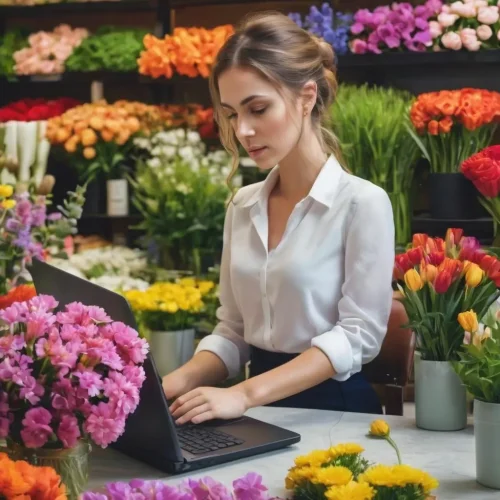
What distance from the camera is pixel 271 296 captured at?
1.86 meters

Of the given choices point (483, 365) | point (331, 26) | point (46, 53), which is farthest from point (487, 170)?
point (46, 53)

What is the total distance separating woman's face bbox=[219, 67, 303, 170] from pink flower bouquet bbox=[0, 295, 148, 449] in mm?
786

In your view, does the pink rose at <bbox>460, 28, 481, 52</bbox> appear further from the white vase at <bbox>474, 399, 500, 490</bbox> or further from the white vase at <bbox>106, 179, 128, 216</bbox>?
the white vase at <bbox>474, 399, 500, 490</bbox>

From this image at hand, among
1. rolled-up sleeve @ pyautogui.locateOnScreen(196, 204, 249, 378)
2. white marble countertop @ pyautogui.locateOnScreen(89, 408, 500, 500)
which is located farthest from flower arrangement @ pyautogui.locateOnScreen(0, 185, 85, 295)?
white marble countertop @ pyautogui.locateOnScreen(89, 408, 500, 500)

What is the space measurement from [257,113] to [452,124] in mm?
1481

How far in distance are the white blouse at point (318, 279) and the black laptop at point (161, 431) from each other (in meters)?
0.32

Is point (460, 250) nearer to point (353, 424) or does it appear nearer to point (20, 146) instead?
point (353, 424)

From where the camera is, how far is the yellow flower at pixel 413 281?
1.45 metres

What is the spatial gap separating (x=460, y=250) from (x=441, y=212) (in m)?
1.69

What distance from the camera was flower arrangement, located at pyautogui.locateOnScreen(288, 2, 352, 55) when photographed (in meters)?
3.54

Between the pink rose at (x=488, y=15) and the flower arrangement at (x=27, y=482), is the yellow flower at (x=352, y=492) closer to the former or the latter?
the flower arrangement at (x=27, y=482)

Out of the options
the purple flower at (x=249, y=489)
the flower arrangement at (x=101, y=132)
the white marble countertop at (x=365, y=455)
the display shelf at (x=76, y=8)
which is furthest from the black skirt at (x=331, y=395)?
the display shelf at (x=76, y=8)

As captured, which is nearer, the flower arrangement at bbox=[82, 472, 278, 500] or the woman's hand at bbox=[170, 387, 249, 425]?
the flower arrangement at bbox=[82, 472, 278, 500]

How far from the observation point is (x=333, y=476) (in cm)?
102
